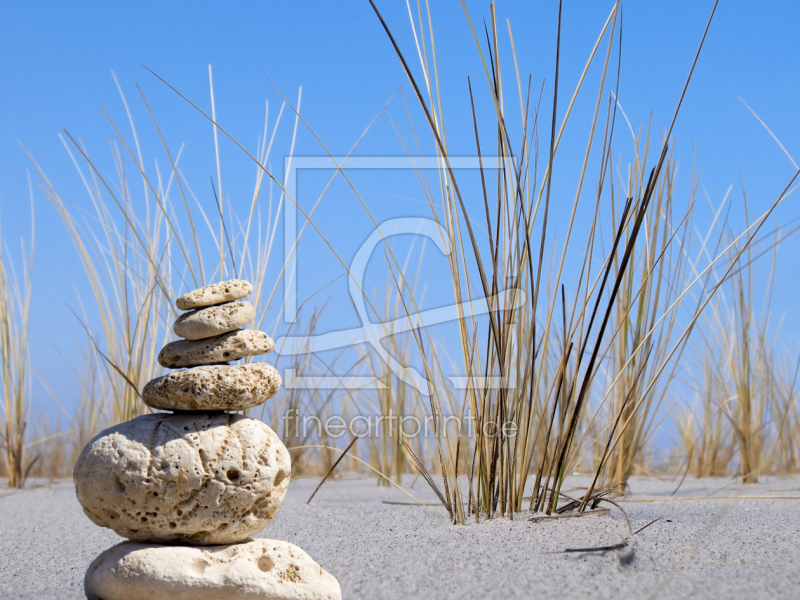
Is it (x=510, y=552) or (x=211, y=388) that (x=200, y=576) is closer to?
(x=211, y=388)

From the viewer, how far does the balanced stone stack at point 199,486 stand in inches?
72.2

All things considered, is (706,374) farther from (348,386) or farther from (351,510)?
(351,510)

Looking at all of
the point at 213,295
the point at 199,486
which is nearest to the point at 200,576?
the point at 199,486

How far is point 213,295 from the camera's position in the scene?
2.04 meters

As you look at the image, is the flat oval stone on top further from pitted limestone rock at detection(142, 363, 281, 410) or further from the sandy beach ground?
A: the sandy beach ground

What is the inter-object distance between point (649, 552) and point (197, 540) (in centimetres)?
135

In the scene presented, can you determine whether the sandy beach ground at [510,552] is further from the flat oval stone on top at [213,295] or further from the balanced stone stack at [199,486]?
the flat oval stone on top at [213,295]

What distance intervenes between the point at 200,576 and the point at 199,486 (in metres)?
0.24

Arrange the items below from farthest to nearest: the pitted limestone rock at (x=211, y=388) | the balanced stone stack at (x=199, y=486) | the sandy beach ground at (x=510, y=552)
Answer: the pitted limestone rock at (x=211, y=388), the balanced stone stack at (x=199, y=486), the sandy beach ground at (x=510, y=552)

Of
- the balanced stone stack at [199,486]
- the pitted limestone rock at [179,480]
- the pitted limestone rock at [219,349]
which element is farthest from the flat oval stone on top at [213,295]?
the pitted limestone rock at [179,480]

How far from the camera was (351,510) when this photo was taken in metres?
3.08

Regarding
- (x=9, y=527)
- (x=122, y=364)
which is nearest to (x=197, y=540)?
(x=9, y=527)

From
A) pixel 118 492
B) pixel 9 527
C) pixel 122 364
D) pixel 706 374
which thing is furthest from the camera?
pixel 706 374

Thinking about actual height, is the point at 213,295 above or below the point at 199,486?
above
